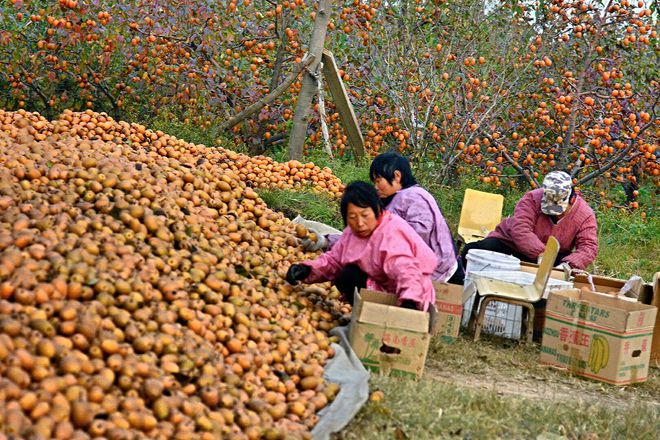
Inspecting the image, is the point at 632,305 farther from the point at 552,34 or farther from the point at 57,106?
the point at 57,106

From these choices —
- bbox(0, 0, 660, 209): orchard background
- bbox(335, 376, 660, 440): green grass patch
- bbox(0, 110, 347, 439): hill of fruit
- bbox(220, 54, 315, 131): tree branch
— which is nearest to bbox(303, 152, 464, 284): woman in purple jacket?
bbox(0, 110, 347, 439): hill of fruit

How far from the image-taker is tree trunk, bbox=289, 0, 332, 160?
835 centimetres

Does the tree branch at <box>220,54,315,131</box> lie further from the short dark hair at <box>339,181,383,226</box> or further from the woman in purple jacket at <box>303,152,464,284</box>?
the short dark hair at <box>339,181,383,226</box>

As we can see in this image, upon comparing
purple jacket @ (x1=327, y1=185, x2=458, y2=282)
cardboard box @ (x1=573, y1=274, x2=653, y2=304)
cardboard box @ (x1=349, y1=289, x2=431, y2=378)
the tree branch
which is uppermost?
the tree branch

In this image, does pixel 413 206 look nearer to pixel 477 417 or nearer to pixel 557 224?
pixel 557 224

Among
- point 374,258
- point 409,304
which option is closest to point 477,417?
point 409,304

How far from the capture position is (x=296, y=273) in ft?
16.0

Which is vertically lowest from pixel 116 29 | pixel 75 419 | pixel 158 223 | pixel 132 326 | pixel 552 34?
pixel 75 419

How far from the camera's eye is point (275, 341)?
160 inches

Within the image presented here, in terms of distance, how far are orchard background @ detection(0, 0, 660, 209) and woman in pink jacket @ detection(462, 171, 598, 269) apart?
88.1 inches

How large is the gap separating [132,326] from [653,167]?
7.34m

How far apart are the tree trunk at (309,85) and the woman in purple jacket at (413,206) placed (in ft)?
9.48

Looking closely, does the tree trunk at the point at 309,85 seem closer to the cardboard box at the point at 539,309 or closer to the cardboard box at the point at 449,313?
the cardboard box at the point at 539,309

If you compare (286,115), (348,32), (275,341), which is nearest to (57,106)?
(286,115)
